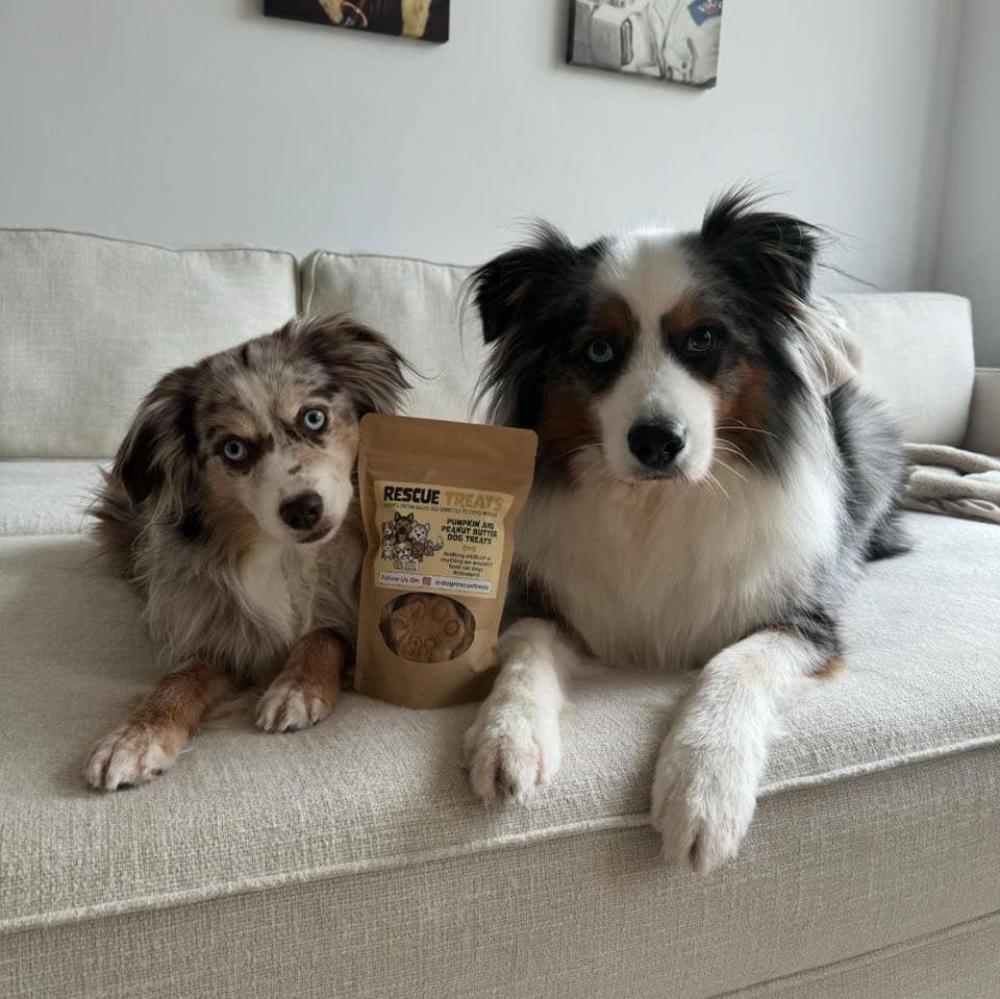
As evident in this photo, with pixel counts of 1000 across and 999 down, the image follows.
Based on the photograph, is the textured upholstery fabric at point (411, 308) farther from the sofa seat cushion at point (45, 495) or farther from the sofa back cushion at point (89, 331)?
the sofa seat cushion at point (45, 495)

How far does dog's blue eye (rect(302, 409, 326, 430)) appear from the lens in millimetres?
1340

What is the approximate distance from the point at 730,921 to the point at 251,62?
9.35 feet

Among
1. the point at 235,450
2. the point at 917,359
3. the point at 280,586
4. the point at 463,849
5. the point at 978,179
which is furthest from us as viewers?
the point at 978,179

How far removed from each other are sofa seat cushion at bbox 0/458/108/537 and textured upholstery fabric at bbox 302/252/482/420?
80cm

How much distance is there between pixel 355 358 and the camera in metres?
1.45

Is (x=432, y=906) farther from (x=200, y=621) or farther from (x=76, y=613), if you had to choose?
(x=76, y=613)

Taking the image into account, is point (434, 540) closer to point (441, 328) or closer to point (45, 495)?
point (45, 495)

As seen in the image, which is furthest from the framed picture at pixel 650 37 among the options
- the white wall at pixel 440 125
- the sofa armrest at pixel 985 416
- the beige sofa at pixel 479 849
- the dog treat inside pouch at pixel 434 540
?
the dog treat inside pouch at pixel 434 540

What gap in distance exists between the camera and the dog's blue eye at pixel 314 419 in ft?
4.40

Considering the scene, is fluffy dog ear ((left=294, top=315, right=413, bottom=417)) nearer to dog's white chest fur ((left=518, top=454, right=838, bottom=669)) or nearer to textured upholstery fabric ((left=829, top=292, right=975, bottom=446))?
dog's white chest fur ((left=518, top=454, right=838, bottom=669))

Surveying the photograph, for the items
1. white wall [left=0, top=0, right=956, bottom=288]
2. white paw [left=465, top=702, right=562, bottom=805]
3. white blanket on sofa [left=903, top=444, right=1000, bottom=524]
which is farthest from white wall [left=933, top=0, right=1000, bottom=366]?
white paw [left=465, top=702, right=562, bottom=805]

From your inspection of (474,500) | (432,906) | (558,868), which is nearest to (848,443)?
(474,500)

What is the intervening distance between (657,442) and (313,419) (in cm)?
52

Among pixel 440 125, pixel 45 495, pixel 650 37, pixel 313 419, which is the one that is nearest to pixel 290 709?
pixel 313 419
